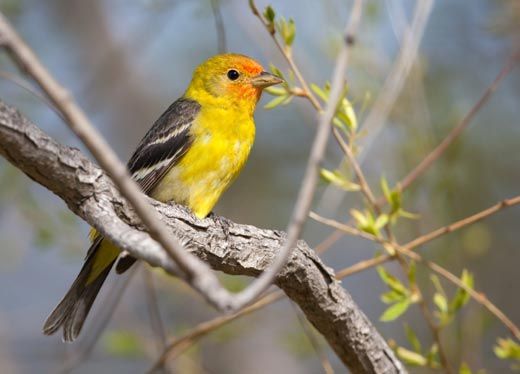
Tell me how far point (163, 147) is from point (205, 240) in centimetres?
154

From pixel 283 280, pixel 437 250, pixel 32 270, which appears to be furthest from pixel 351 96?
pixel 32 270

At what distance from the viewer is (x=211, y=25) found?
812 cm

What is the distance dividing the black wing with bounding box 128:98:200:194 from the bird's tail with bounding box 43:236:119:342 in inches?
17.0

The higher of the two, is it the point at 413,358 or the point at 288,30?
the point at 288,30

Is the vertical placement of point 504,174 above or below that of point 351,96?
below

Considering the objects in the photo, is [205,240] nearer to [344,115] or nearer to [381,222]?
[381,222]

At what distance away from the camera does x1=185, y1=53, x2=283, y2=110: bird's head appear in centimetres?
490

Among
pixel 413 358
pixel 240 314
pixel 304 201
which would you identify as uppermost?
pixel 304 201

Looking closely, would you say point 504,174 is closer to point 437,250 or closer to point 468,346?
point 437,250

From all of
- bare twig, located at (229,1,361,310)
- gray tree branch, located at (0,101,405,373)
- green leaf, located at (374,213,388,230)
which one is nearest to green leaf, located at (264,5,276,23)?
gray tree branch, located at (0,101,405,373)

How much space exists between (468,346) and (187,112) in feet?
7.52

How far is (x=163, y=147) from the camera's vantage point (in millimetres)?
4492

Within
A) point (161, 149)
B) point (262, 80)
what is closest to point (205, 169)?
point (161, 149)

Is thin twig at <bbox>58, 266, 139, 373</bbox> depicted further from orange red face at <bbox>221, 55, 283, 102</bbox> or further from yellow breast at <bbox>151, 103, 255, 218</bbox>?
orange red face at <bbox>221, 55, 283, 102</bbox>
